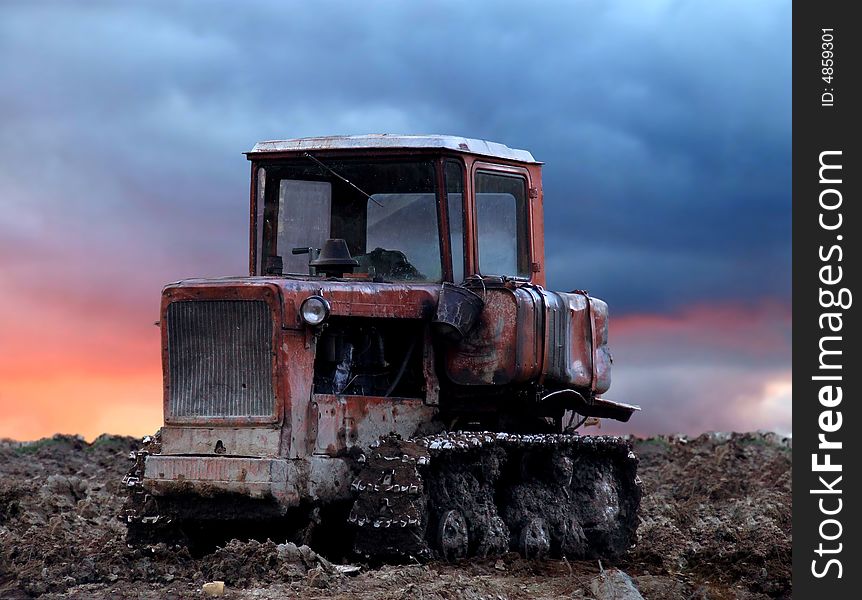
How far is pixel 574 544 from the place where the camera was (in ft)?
42.9

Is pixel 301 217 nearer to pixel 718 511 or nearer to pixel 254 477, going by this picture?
pixel 254 477

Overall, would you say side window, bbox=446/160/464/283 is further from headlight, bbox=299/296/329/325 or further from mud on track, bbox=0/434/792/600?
mud on track, bbox=0/434/792/600

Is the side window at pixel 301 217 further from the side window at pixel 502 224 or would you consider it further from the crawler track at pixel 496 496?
the crawler track at pixel 496 496

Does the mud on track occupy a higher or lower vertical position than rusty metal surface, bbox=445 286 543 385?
lower

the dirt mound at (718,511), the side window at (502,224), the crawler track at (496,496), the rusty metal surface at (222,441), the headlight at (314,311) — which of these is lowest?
the dirt mound at (718,511)

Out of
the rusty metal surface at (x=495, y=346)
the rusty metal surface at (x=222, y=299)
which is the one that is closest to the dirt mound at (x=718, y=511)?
the rusty metal surface at (x=495, y=346)

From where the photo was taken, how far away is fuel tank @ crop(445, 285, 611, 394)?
11930mm

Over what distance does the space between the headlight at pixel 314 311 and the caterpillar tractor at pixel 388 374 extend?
11mm

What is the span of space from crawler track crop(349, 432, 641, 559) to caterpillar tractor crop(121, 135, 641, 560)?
2cm

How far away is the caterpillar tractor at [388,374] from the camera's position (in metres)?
10.9

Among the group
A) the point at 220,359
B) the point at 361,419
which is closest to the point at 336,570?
the point at 361,419

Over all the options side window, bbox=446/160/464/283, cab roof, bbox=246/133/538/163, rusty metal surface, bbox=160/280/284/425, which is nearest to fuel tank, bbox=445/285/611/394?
side window, bbox=446/160/464/283

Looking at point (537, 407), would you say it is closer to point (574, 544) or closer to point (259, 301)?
point (574, 544)

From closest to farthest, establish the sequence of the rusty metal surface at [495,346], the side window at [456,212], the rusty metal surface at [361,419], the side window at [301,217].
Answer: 1. the rusty metal surface at [361,419]
2. the rusty metal surface at [495,346]
3. the side window at [456,212]
4. the side window at [301,217]
